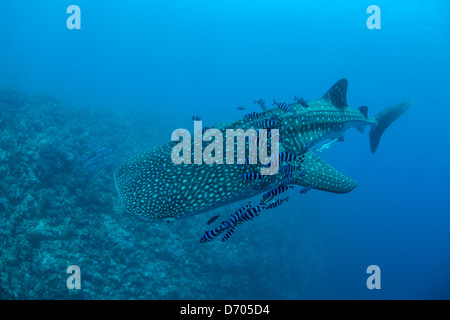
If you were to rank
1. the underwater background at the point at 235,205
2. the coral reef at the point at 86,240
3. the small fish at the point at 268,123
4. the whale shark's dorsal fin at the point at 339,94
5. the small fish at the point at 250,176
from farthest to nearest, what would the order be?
the underwater background at the point at 235,205 → the coral reef at the point at 86,240 → the whale shark's dorsal fin at the point at 339,94 → the small fish at the point at 268,123 → the small fish at the point at 250,176

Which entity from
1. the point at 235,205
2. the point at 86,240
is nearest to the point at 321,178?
the point at 86,240

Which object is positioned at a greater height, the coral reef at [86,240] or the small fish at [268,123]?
the small fish at [268,123]

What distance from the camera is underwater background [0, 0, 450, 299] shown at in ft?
31.5

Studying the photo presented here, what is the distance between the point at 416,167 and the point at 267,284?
85248 mm

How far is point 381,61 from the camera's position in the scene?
8450cm

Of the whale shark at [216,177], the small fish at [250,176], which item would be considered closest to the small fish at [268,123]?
the whale shark at [216,177]

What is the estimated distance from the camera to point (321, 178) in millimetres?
5926

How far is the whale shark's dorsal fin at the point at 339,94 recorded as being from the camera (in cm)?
818

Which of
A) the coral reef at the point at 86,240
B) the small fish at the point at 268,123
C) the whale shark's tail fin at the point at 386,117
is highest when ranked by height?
the whale shark's tail fin at the point at 386,117

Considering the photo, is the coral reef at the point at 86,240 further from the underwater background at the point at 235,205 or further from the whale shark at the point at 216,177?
the whale shark at the point at 216,177

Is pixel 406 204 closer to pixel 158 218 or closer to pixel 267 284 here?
pixel 267 284

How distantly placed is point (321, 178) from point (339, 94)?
3797mm

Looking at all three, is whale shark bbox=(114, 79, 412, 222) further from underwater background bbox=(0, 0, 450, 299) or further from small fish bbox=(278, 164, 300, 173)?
underwater background bbox=(0, 0, 450, 299)

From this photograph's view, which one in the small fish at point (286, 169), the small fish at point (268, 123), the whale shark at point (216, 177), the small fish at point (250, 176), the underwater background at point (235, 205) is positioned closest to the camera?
the whale shark at point (216, 177)
